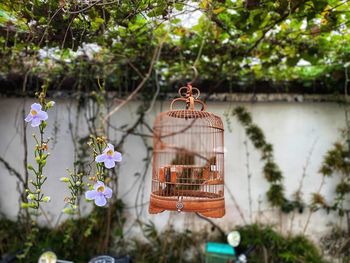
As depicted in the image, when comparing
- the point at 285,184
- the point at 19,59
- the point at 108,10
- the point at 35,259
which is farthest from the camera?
the point at 285,184

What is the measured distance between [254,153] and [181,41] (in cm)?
161

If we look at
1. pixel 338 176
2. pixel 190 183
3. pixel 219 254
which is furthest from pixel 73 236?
pixel 338 176

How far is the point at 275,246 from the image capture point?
132 inches

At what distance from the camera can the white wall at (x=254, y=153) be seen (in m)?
3.53

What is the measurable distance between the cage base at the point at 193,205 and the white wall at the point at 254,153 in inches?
79.4

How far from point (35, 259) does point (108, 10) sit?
2.88m

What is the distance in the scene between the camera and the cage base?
160 centimetres

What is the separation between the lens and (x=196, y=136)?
3566 mm

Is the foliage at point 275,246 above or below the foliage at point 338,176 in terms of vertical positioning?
below

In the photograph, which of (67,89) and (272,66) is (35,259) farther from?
(272,66)

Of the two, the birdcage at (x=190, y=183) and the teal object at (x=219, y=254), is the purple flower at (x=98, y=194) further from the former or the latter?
the teal object at (x=219, y=254)

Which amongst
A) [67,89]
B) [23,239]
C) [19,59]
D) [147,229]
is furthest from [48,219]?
[19,59]

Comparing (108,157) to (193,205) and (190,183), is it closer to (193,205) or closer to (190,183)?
(193,205)

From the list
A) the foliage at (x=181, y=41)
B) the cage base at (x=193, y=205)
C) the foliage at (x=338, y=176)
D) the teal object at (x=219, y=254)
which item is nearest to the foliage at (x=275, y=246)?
the teal object at (x=219, y=254)
